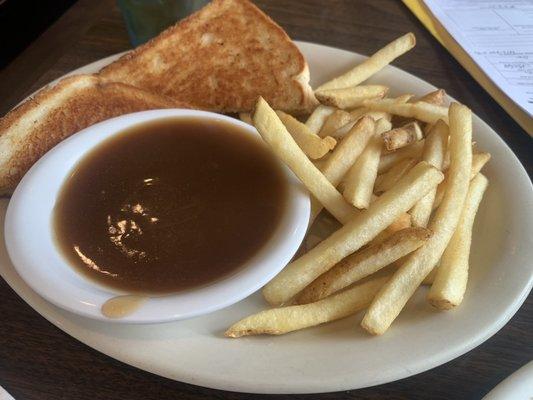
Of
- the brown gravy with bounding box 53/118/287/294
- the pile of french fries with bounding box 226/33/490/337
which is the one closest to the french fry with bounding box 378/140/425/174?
the pile of french fries with bounding box 226/33/490/337

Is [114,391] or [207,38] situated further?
[207,38]

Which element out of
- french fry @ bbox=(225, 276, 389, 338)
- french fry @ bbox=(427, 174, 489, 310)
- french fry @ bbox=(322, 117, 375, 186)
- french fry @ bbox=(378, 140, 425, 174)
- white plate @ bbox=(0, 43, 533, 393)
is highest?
french fry @ bbox=(322, 117, 375, 186)

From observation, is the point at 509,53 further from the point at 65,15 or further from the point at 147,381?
the point at 65,15

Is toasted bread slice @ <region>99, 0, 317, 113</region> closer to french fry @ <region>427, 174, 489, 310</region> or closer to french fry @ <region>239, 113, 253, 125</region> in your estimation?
french fry @ <region>239, 113, 253, 125</region>

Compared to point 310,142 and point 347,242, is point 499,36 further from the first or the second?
point 347,242

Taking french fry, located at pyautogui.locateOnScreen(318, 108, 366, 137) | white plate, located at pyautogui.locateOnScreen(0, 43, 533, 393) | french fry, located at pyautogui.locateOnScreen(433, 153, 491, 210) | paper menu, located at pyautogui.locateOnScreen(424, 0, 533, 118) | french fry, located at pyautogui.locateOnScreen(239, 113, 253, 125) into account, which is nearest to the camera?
white plate, located at pyautogui.locateOnScreen(0, 43, 533, 393)

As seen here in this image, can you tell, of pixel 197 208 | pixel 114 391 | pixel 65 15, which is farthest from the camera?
pixel 65 15

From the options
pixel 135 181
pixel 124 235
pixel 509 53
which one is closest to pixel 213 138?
pixel 135 181

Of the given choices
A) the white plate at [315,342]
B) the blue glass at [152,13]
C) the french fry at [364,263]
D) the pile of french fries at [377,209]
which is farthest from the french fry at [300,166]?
the blue glass at [152,13]
